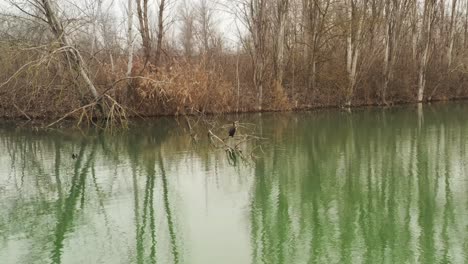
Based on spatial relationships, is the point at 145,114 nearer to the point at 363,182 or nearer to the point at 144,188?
the point at 144,188

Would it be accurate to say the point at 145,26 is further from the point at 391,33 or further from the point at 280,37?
the point at 391,33

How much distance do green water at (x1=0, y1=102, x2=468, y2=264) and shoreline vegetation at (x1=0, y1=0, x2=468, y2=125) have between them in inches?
217

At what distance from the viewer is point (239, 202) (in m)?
7.62

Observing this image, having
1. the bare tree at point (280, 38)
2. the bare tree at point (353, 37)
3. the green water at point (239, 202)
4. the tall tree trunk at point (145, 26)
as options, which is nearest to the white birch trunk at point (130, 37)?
the tall tree trunk at point (145, 26)

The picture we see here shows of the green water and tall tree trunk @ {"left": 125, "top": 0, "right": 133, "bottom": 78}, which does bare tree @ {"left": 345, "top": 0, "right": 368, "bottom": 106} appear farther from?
tall tree trunk @ {"left": 125, "top": 0, "right": 133, "bottom": 78}

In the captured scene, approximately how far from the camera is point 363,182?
8594mm

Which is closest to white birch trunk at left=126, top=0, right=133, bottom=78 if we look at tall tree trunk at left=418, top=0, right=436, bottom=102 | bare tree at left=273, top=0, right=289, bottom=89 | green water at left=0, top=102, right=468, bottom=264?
green water at left=0, top=102, right=468, bottom=264

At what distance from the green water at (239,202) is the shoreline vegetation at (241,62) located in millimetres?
5506

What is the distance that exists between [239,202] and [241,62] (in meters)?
20.3

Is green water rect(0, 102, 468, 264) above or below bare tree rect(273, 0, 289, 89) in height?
below

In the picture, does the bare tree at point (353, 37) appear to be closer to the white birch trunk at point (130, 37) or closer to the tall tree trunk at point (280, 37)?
the tall tree trunk at point (280, 37)

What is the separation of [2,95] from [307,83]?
16812 mm

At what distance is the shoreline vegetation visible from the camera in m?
18.3

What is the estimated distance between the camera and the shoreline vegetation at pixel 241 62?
18266mm
